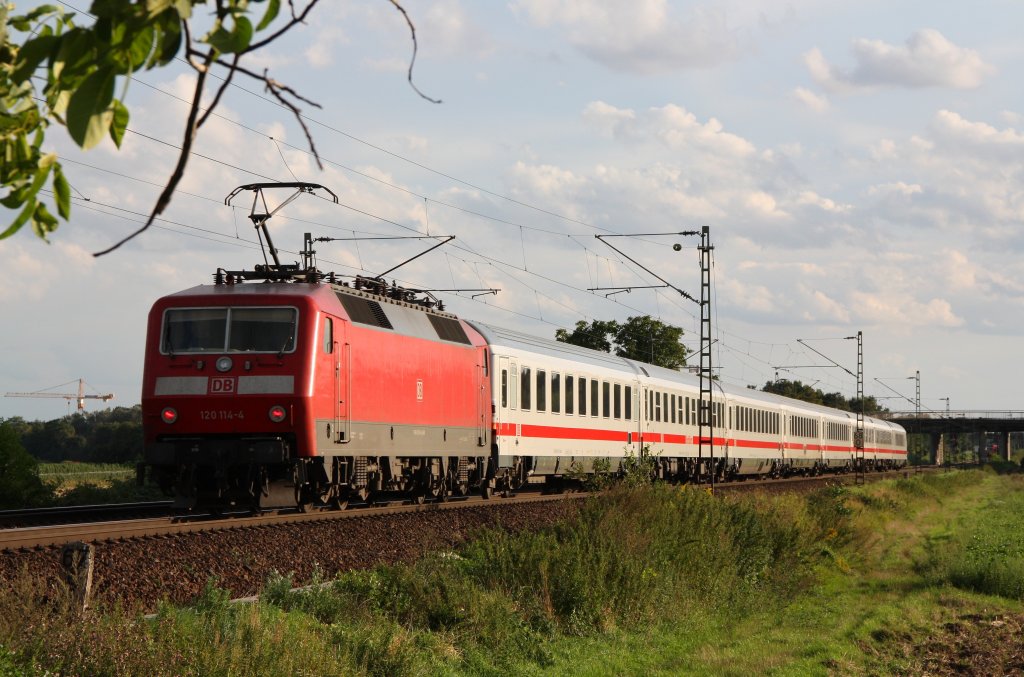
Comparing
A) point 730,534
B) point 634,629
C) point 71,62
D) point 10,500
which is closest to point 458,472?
point 730,534

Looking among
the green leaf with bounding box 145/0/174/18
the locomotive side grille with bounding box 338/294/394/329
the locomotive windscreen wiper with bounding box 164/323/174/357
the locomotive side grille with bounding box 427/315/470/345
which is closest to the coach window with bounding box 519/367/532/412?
the locomotive side grille with bounding box 427/315/470/345

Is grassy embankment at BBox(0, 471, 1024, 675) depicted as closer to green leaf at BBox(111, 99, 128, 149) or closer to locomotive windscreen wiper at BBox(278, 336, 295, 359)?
locomotive windscreen wiper at BBox(278, 336, 295, 359)

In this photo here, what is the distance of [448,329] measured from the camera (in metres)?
25.8

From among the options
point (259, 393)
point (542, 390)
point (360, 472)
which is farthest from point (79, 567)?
point (542, 390)

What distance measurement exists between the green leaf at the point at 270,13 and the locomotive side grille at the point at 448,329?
2164 centimetres

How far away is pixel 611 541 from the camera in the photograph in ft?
53.7

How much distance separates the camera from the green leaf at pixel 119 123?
3211mm

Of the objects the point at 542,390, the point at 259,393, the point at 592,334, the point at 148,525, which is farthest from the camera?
the point at 592,334

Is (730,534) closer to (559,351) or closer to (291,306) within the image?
(291,306)

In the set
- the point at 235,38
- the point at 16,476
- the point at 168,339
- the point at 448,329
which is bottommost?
the point at 16,476

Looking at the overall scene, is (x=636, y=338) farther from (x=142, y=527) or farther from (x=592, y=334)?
(x=142, y=527)

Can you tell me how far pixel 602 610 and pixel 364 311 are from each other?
8.62 metres

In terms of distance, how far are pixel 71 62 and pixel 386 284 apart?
20.5m

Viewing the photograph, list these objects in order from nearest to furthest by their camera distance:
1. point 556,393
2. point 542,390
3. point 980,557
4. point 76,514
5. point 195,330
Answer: point 195,330, point 76,514, point 980,557, point 542,390, point 556,393
